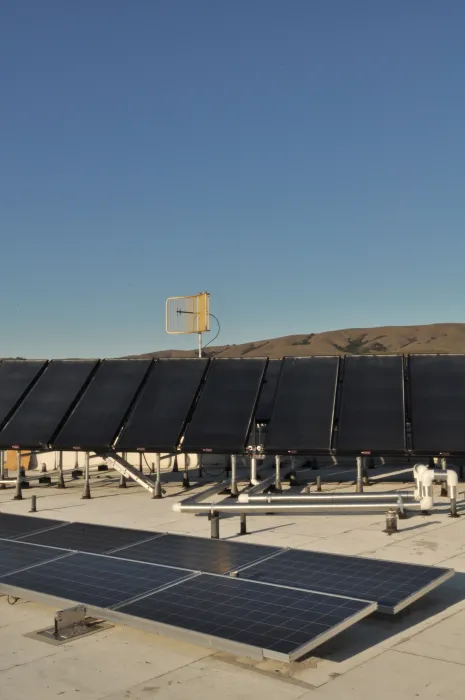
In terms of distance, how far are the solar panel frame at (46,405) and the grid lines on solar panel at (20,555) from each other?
8255 millimetres

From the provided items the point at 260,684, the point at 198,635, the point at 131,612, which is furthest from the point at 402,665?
the point at 131,612

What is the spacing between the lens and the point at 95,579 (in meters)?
9.73

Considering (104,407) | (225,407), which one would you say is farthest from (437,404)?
(104,407)

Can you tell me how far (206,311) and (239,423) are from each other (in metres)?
8.81

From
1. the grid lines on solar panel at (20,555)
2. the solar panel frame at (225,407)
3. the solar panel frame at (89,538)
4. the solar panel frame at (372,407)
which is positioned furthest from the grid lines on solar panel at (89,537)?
the solar panel frame at (372,407)

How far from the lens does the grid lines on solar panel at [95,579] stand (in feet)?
29.6

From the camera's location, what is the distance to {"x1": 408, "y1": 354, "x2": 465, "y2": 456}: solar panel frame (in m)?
17.0

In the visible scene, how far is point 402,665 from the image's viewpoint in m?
7.88

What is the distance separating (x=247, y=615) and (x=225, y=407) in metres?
11.8

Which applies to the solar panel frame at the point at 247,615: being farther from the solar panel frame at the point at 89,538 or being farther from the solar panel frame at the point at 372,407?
the solar panel frame at the point at 372,407

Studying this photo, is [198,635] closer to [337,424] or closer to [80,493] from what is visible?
[337,424]

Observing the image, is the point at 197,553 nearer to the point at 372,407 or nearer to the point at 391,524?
the point at 391,524

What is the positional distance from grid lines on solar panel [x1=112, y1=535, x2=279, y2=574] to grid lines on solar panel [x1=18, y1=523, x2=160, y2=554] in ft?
1.34

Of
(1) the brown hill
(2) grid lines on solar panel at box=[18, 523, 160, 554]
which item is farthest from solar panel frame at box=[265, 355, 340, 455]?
(1) the brown hill
